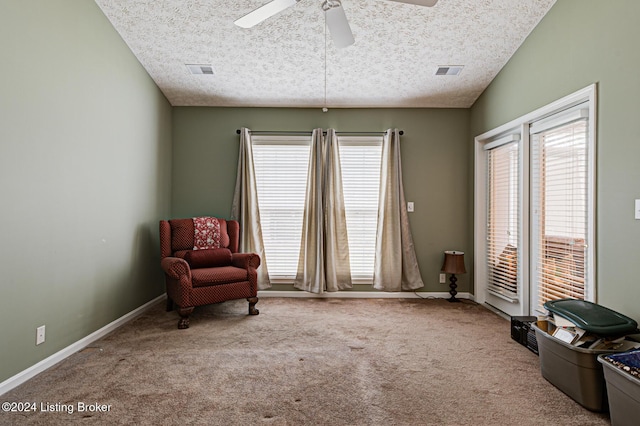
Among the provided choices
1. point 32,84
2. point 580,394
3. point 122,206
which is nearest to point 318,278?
point 122,206

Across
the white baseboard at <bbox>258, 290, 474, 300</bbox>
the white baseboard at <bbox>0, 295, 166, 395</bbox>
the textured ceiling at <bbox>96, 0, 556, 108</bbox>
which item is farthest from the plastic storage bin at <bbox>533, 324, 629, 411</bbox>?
the white baseboard at <bbox>0, 295, 166, 395</bbox>

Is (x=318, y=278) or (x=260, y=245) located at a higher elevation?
(x=260, y=245)

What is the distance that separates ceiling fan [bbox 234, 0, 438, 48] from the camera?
233 centimetres

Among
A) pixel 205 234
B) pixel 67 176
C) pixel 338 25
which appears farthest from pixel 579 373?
pixel 67 176

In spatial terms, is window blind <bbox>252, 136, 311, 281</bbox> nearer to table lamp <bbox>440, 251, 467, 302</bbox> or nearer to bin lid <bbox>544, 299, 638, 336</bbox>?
table lamp <bbox>440, 251, 467, 302</bbox>

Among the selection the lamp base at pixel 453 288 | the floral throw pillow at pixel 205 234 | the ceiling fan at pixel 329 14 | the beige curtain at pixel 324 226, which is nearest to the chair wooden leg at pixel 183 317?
the floral throw pillow at pixel 205 234

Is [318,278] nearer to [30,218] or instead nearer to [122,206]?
[122,206]

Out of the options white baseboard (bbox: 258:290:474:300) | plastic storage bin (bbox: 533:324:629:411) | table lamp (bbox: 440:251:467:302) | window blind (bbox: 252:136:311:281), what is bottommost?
white baseboard (bbox: 258:290:474:300)

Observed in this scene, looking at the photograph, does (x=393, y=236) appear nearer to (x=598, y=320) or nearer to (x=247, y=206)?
(x=247, y=206)

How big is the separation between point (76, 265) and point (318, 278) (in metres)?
2.57

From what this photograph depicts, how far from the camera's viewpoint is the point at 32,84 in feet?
7.95

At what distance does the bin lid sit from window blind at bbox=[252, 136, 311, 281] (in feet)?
10.4

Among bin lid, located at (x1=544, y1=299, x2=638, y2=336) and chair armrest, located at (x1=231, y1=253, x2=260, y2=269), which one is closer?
bin lid, located at (x1=544, y1=299, x2=638, y2=336)

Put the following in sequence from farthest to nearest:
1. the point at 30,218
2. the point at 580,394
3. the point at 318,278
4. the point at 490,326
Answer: the point at 318,278 < the point at 490,326 < the point at 30,218 < the point at 580,394
